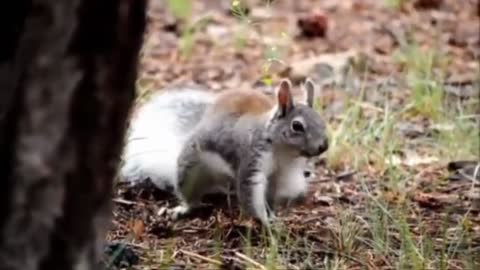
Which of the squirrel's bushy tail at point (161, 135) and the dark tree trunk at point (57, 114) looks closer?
the dark tree trunk at point (57, 114)

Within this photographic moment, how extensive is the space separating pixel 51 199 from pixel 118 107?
0.64ft

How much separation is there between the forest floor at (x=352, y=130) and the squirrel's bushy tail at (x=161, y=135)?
0.24ft

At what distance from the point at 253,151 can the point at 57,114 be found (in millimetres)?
2073

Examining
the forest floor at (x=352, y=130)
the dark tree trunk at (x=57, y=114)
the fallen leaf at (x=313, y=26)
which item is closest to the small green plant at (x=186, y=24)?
the forest floor at (x=352, y=130)

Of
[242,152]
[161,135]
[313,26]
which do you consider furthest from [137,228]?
[313,26]

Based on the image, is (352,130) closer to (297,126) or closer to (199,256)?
(297,126)

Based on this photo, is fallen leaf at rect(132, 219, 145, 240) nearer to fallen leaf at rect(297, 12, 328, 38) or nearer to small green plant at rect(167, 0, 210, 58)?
small green plant at rect(167, 0, 210, 58)

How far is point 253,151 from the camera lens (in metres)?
4.06

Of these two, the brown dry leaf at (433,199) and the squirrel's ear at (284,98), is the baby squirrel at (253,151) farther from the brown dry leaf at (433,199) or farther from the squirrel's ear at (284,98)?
the brown dry leaf at (433,199)

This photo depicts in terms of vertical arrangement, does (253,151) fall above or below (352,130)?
above

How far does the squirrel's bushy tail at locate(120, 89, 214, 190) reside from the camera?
4395mm

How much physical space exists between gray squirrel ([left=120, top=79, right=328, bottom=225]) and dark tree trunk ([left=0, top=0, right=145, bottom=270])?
1.79 metres

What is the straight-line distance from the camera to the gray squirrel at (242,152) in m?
4.01

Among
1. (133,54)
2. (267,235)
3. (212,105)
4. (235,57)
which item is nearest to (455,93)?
(235,57)
